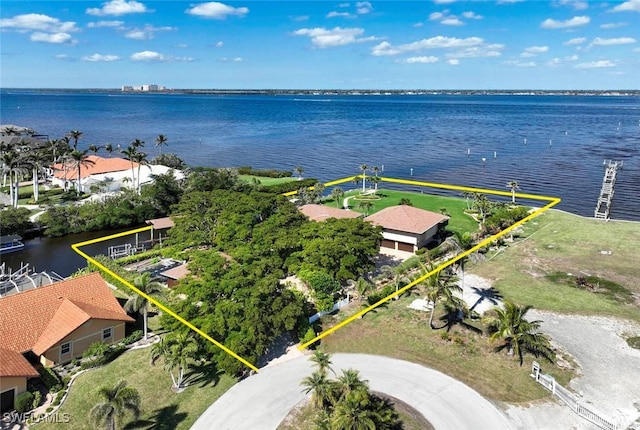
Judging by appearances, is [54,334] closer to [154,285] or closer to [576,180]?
[154,285]

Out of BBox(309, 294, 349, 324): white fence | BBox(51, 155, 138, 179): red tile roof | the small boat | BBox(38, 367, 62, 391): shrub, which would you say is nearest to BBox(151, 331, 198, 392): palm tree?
BBox(38, 367, 62, 391): shrub

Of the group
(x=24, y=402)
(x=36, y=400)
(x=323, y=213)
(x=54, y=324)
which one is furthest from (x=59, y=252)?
(x=24, y=402)

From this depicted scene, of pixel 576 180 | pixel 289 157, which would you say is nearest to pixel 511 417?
pixel 576 180

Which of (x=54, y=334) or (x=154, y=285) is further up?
(x=154, y=285)

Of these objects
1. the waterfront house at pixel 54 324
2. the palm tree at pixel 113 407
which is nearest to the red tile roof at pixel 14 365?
the waterfront house at pixel 54 324

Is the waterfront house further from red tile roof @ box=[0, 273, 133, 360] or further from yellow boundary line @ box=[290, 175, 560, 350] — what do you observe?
yellow boundary line @ box=[290, 175, 560, 350]
